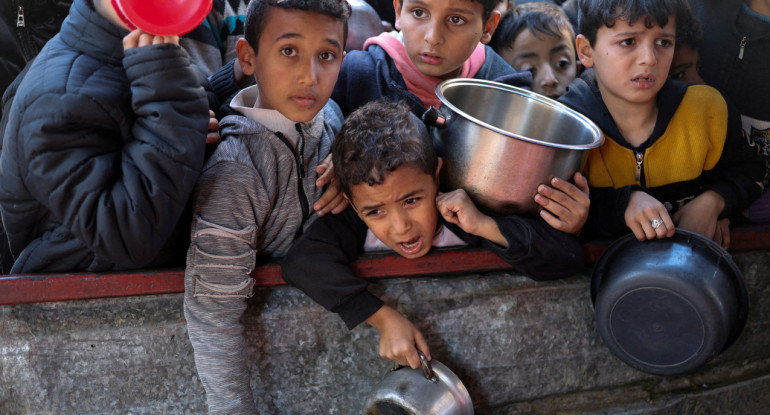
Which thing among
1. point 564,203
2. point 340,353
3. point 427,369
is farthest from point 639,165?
point 340,353

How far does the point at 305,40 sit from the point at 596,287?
1.47 meters

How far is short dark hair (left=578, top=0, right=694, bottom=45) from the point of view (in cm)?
243

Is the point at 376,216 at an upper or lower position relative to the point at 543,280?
upper

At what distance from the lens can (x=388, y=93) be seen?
2893mm

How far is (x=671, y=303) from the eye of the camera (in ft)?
7.23

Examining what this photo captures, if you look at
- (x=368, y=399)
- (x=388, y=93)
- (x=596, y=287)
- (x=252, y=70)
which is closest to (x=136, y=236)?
(x=252, y=70)

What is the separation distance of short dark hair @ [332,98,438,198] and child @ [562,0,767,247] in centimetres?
81

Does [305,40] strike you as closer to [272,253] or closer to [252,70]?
[252,70]

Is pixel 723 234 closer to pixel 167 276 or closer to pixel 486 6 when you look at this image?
pixel 486 6

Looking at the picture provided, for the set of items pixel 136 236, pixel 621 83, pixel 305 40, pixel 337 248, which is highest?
pixel 305 40

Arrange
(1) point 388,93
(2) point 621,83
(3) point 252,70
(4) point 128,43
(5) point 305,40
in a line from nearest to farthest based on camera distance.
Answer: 1. (4) point 128,43
2. (5) point 305,40
3. (3) point 252,70
4. (2) point 621,83
5. (1) point 388,93

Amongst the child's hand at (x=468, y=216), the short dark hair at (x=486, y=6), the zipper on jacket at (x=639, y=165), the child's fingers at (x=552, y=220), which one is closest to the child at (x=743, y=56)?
the zipper on jacket at (x=639, y=165)

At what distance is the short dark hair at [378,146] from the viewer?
215 centimetres

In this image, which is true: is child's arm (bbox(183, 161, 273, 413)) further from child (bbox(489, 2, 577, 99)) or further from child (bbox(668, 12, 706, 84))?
child (bbox(668, 12, 706, 84))
